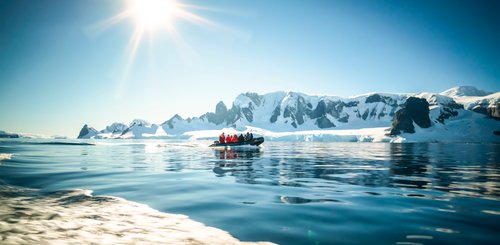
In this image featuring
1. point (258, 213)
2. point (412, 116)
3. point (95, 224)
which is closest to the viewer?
point (95, 224)

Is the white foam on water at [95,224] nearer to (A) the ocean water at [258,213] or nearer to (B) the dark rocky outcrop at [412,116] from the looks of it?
(A) the ocean water at [258,213]

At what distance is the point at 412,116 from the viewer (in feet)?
585

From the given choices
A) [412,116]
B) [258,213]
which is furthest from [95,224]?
[412,116]

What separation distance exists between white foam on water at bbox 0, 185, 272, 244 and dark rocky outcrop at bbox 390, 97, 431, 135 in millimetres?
187475

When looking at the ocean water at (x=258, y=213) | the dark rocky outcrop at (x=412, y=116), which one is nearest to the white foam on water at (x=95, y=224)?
the ocean water at (x=258, y=213)

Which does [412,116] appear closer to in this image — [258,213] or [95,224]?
[258,213]

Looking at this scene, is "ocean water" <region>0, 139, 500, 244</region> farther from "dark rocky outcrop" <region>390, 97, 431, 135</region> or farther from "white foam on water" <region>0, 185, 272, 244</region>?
"dark rocky outcrop" <region>390, 97, 431, 135</region>

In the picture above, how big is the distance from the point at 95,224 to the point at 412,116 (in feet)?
666

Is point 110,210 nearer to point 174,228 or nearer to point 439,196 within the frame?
point 174,228

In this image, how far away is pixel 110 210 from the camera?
23.4ft

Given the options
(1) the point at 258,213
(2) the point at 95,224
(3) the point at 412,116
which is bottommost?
(1) the point at 258,213

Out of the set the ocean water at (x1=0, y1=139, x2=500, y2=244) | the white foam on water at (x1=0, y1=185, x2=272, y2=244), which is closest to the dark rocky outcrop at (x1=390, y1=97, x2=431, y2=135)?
the ocean water at (x1=0, y1=139, x2=500, y2=244)

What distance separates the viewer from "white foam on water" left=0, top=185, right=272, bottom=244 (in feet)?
15.9

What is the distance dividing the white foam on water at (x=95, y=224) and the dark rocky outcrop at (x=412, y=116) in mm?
187475
